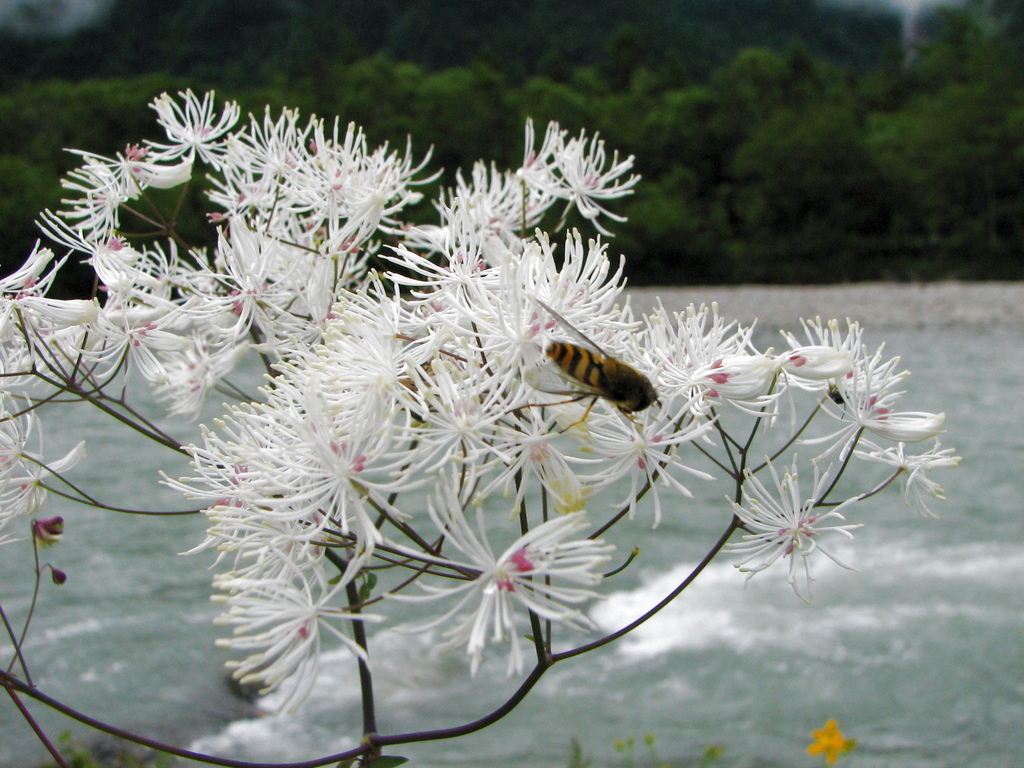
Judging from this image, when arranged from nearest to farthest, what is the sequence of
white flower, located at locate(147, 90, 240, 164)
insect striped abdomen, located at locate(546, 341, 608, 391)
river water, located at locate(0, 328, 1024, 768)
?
insect striped abdomen, located at locate(546, 341, 608, 391) → white flower, located at locate(147, 90, 240, 164) → river water, located at locate(0, 328, 1024, 768)

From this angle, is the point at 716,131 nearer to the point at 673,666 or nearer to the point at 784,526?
the point at 673,666

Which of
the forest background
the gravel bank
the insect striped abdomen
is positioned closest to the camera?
the insect striped abdomen

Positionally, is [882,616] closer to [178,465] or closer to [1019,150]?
[178,465]

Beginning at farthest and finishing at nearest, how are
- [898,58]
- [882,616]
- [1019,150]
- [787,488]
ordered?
[898,58]
[1019,150]
[882,616]
[787,488]

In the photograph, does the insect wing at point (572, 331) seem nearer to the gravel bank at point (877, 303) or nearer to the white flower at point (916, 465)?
the white flower at point (916, 465)

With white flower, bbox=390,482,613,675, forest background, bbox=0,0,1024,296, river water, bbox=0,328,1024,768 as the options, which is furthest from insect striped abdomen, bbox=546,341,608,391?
forest background, bbox=0,0,1024,296

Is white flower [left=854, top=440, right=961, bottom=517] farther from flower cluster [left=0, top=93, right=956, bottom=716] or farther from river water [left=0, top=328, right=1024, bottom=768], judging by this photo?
river water [left=0, top=328, right=1024, bottom=768]

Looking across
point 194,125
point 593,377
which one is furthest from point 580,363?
point 194,125

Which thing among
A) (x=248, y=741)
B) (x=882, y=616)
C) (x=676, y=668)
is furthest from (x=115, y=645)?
(x=882, y=616)
